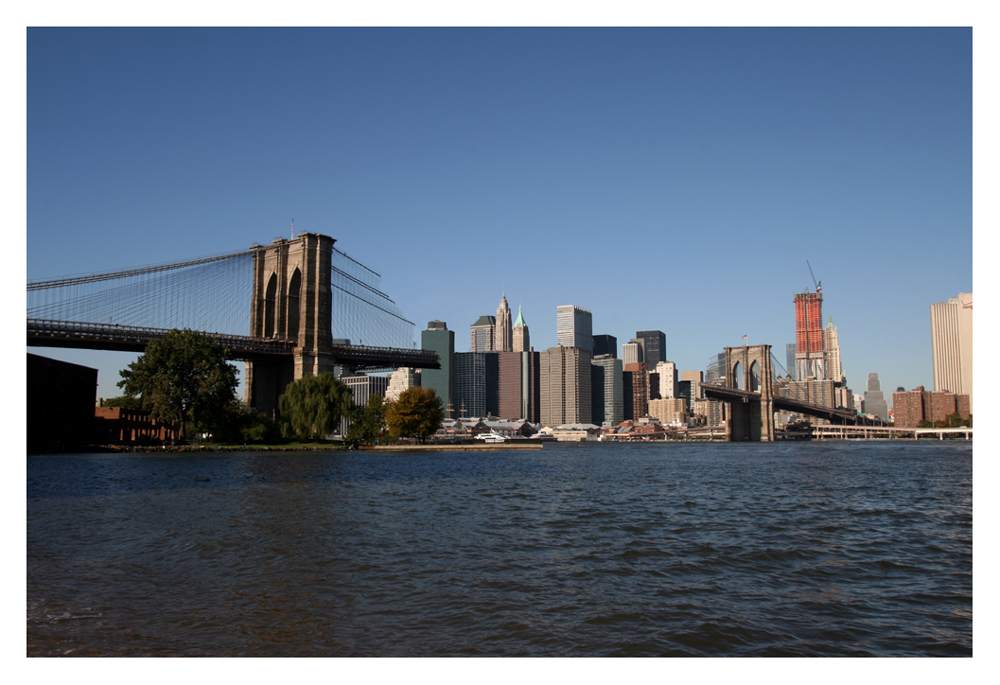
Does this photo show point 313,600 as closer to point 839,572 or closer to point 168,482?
point 839,572

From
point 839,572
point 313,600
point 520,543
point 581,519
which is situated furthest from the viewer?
point 581,519

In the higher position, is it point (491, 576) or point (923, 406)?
point (491, 576)

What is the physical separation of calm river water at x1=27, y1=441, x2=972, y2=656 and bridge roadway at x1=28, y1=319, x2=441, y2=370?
36.9m

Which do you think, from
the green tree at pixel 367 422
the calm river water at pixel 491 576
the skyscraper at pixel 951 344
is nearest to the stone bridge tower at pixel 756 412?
the skyscraper at pixel 951 344

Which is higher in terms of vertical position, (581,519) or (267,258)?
(267,258)

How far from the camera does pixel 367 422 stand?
2255 inches

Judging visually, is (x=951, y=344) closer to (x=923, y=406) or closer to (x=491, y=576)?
(x=923, y=406)

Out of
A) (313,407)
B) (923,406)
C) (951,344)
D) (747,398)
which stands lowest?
(923,406)

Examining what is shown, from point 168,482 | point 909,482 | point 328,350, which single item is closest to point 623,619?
point 168,482

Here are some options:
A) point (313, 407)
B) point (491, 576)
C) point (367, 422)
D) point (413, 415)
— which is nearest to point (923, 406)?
point (413, 415)

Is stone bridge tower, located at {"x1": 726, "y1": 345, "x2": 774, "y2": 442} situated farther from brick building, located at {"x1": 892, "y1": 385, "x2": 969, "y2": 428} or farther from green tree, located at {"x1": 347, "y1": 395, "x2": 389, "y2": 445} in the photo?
green tree, located at {"x1": 347, "y1": 395, "x2": 389, "y2": 445}

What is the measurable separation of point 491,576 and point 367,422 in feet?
160

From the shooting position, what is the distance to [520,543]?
482 inches

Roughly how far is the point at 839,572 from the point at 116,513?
1417 cm
